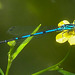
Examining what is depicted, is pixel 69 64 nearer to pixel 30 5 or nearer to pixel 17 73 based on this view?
pixel 17 73

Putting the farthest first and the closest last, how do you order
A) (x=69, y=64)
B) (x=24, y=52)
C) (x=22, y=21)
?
(x=22, y=21)
(x=24, y=52)
(x=69, y=64)

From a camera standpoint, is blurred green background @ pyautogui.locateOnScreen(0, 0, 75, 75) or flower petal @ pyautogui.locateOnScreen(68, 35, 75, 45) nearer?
flower petal @ pyautogui.locateOnScreen(68, 35, 75, 45)

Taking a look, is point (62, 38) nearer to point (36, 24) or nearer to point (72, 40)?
point (72, 40)

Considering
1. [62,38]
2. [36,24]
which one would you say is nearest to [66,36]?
[62,38]

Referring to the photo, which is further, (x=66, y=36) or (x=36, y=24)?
(x=36, y=24)

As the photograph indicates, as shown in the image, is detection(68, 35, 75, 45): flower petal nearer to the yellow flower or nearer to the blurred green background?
the yellow flower

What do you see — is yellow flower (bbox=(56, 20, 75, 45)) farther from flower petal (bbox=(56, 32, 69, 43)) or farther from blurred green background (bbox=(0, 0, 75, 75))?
blurred green background (bbox=(0, 0, 75, 75))

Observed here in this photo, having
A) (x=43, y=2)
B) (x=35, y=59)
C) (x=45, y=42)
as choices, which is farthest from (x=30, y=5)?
(x=35, y=59)

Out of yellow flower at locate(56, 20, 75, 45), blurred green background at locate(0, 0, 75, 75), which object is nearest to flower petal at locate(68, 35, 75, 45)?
yellow flower at locate(56, 20, 75, 45)
